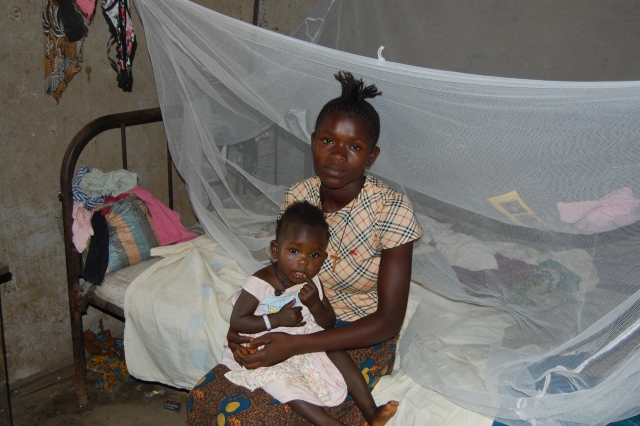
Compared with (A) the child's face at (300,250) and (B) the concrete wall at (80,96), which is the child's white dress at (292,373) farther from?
(B) the concrete wall at (80,96)

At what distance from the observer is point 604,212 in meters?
1.49

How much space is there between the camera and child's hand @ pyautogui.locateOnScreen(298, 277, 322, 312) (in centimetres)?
171

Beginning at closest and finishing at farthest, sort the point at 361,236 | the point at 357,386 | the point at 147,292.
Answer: the point at 357,386
the point at 361,236
the point at 147,292

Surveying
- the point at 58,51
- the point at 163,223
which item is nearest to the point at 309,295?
the point at 163,223

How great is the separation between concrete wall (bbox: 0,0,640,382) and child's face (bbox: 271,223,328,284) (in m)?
1.59

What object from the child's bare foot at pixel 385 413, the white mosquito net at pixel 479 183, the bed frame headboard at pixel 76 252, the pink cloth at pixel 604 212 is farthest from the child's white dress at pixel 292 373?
the bed frame headboard at pixel 76 252

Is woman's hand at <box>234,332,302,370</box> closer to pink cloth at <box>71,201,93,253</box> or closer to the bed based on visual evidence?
the bed

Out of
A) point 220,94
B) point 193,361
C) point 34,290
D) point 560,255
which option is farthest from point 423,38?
point 34,290

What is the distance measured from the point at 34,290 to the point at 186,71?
1407 millimetres

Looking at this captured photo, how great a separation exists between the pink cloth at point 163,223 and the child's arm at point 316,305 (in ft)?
4.24

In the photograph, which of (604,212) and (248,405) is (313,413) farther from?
(604,212)

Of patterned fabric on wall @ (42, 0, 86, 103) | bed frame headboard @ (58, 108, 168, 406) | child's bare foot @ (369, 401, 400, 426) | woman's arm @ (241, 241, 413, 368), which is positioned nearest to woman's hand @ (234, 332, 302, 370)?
woman's arm @ (241, 241, 413, 368)

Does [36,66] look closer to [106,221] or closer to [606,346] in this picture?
[106,221]

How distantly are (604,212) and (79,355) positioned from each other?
7.65 feet
